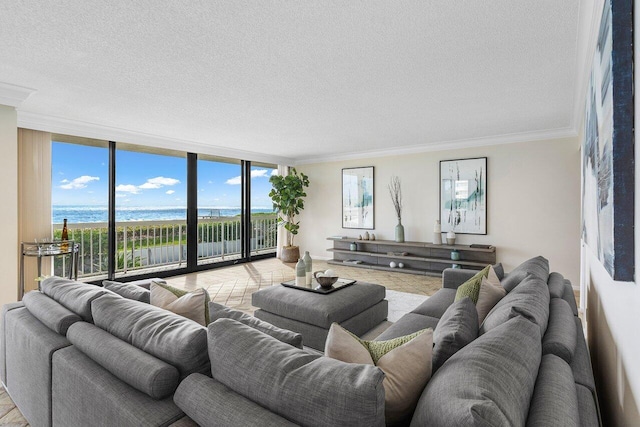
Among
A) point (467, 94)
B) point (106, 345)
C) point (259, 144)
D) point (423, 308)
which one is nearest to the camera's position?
point (106, 345)


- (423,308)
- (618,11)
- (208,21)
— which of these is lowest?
(423,308)

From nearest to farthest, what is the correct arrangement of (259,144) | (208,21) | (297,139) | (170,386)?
(170,386) → (208,21) → (297,139) → (259,144)

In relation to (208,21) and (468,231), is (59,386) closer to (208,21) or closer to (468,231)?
(208,21)

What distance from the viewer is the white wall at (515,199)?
5020 millimetres

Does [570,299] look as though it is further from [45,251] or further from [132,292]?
[45,251]

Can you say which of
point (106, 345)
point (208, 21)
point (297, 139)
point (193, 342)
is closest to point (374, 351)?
point (193, 342)

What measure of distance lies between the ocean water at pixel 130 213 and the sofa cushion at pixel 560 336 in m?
5.78

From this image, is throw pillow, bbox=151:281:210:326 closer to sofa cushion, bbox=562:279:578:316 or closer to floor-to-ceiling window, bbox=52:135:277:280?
sofa cushion, bbox=562:279:578:316

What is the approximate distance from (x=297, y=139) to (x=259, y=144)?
85 cm

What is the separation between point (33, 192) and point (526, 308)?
544cm

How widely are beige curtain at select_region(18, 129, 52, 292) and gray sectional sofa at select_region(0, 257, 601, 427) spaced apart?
303 cm

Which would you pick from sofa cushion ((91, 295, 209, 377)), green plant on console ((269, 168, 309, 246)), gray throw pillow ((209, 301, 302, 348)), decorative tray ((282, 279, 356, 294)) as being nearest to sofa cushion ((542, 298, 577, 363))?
gray throw pillow ((209, 301, 302, 348))

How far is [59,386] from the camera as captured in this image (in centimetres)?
147

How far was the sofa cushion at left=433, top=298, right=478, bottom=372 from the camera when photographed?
125 centimetres
